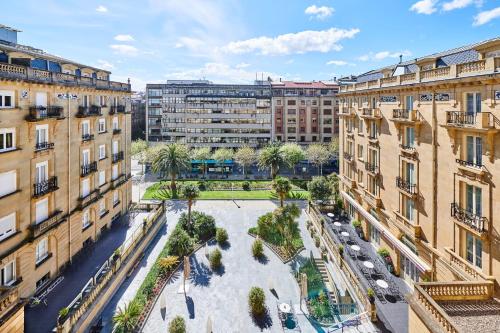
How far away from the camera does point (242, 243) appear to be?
38344 mm

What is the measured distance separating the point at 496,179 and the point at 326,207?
27581mm

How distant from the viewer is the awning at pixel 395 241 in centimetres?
2544

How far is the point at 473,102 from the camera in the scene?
20531 millimetres

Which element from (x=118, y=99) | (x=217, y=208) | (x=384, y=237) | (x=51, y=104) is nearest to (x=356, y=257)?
(x=384, y=237)

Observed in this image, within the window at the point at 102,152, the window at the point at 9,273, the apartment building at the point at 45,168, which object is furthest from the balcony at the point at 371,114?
the window at the point at 9,273

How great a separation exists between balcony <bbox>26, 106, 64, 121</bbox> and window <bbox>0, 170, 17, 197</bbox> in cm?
390

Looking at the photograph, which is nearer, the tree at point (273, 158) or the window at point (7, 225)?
the window at point (7, 225)

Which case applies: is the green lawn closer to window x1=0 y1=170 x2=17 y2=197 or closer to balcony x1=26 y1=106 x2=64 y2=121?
balcony x1=26 y1=106 x2=64 y2=121

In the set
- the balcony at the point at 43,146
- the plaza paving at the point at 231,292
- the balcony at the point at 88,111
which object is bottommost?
the plaza paving at the point at 231,292

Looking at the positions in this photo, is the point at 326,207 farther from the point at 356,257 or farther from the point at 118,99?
the point at 118,99

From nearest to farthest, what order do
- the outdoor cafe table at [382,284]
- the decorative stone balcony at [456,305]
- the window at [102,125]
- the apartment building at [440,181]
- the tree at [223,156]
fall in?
the decorative stone balcony at [456,305], the apartment building at [440,181], the outdoor cafe table at [382,284], the window at [102,125], the tree at [223,156]

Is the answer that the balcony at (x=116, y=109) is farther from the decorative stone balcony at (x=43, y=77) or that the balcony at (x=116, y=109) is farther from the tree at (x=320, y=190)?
the tree at (x=320, y=190)

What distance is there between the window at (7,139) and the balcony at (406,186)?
28.6 metres

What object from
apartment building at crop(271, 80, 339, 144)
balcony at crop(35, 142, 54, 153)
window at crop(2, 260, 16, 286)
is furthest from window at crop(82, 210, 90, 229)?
Answer: apartment building at crop(271, 80, 339, 144)
